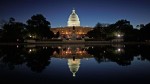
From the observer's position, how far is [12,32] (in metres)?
84.6

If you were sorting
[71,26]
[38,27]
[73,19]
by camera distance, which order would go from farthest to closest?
[73,19], [71,26], [38,27]

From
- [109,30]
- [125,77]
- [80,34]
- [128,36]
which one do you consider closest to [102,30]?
[109,30]

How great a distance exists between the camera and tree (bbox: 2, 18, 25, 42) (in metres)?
83.1

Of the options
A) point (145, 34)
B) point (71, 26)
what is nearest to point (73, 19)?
point (71, 26)

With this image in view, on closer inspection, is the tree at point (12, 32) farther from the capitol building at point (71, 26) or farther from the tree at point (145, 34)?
the capitol building at point (71, 26)

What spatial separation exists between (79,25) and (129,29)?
72417 mm

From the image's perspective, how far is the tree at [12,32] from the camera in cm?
8312

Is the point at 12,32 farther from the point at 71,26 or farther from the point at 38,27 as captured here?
the point at 71,26

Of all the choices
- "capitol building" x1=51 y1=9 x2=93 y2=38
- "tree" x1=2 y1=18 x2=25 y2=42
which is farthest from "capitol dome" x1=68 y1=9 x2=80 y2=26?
"tree" x1=2 y1=18 x2=25 y2=42

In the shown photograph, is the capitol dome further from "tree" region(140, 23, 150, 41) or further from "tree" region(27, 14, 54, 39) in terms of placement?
"tree" region(140, 23, 150, 41)

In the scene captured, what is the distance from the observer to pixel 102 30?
4028 inches

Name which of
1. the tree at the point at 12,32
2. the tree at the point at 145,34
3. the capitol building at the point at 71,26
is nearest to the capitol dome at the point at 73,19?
the capitol building at the point at 71,26

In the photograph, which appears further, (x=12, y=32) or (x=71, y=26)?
(x=71, y=26)

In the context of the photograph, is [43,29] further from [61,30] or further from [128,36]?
[61,30]
